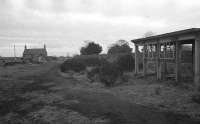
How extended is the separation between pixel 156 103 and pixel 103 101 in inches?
95.4

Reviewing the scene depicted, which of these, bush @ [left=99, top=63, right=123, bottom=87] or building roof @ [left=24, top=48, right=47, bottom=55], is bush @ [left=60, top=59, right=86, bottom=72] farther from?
building roof @ [left=24, top=48, right=47, bottom=55]

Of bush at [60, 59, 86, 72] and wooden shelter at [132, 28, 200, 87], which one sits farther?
bush at [60, 59, 86, 72]

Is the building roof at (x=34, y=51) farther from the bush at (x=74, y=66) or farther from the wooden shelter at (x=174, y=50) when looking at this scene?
the wooden shelter at (x=174, y=50)

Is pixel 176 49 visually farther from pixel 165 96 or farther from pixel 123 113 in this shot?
pixel 123 113

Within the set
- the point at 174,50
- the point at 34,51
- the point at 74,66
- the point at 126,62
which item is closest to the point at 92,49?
the point at 74,66

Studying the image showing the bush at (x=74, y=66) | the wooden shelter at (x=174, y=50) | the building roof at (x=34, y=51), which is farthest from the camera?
the building roof at (x=34, y=51)

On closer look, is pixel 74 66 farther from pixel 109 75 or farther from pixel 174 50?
pixel 174 50

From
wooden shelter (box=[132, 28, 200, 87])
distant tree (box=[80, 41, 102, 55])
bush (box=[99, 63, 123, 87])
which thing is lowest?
bush (box=[99, 63, 123, 87])

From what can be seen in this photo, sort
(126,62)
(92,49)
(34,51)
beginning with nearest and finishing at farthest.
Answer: (126,62)
(92,49)
(34,51)

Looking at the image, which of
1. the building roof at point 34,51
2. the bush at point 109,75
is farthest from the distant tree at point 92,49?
the building roof at point 34,51

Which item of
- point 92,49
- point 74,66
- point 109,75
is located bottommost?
point 109,75

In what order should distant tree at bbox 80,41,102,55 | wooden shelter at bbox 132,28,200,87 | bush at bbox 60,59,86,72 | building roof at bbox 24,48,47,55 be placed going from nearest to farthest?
wooden shelter at bbox 132,28,200,87 → bush at bbox 60,59,86,72 → distant tree at bbox 80,41,102,55 → building roof at bbox 24,48,47,55

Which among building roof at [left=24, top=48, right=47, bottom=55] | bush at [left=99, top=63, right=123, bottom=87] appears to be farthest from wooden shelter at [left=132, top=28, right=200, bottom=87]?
building roof at [left=24, top=48, right=47, bottom=55]

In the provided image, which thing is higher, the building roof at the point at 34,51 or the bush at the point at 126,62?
the building roof at the point at 34,51
